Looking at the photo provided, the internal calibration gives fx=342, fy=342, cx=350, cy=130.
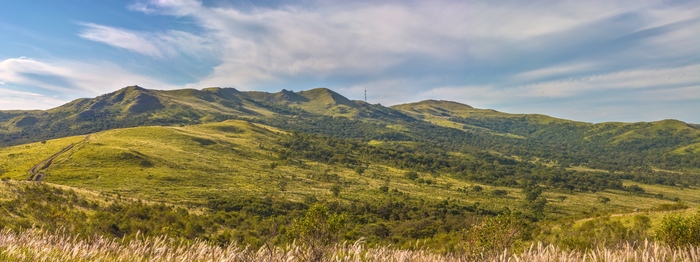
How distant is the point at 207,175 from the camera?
129m

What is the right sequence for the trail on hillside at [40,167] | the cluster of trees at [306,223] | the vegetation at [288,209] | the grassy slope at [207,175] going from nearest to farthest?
the vegetation at [288,209] < the cluster of trees at [306,223] < the trail on hillside at [40,167] < the grassy slope at [207,175]

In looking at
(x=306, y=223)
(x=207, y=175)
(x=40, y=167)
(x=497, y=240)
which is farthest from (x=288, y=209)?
(x=497, y=240)

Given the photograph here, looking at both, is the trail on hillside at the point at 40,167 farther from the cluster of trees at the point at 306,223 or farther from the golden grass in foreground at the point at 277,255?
the golden grass in foreground at the point at 277,255

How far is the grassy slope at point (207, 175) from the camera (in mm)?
103812

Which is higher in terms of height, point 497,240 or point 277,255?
point 497,240

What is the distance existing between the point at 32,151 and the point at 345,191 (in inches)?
4872

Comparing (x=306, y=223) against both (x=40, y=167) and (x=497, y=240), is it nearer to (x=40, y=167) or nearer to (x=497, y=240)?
(x=497, y=240)

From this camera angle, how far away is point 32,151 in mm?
134250

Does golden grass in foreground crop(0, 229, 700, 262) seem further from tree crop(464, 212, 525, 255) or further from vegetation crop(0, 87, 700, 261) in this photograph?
tree crop(464, 212, 525, 255)

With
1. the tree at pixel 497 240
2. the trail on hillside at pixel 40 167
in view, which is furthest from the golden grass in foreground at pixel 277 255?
the trail on hillside at pixel 40 167

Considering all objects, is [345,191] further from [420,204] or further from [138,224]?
[138,224]

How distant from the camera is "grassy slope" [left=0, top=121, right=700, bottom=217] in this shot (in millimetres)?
103812

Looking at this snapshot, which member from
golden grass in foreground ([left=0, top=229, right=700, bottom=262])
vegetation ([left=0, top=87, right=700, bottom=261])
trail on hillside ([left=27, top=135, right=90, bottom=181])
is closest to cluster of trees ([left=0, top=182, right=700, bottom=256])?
vegetation ([left=0, top=87, right=700, bottom=261])

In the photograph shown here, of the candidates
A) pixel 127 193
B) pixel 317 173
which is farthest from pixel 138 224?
pixel 317 173
